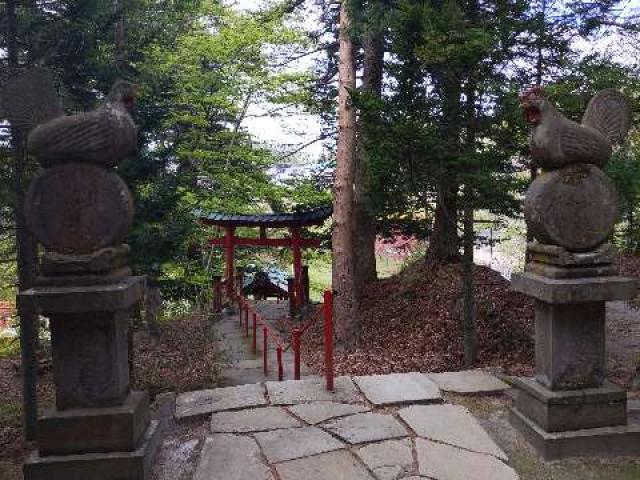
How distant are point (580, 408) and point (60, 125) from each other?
394 cm

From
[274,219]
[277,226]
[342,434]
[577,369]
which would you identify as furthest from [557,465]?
[277,226]

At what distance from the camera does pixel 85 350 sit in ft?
10.6

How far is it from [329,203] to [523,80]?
629 centimetres

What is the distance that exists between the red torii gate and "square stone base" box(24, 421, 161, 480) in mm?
8720

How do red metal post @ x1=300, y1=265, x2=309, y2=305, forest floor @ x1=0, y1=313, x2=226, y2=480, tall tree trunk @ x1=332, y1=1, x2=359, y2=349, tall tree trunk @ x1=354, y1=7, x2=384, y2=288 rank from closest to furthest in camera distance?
forest floor @ x1=0, y1=313, x2=226, y2=480
tall tree trunk @ x1=332, y1=1, x2=359, y2=349
tall tree trunk @ x1=354, y1=7, x2=384, y2=288
red metal post @ x1=300, y1=265, x2=309, y2=305

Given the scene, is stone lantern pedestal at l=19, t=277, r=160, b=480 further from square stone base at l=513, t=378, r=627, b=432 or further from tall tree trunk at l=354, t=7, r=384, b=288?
tall tree trunk at l=354, t=7, r=384, b=288

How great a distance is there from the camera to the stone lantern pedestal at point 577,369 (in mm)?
3389

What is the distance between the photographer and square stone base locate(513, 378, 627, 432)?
136 inches

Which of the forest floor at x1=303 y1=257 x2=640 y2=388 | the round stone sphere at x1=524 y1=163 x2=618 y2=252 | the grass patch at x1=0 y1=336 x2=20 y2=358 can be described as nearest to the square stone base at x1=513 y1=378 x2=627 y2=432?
the round stone sphere at x1=524 y1=163 x2=618 y2=252

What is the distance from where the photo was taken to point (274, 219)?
12062 millimetres

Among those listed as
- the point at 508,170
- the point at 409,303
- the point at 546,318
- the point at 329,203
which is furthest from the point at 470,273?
the point at 329,203

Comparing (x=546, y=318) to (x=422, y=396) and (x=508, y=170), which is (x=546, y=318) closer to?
(x=422, y=396)

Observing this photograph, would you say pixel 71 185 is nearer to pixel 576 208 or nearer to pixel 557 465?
pixel 576 208

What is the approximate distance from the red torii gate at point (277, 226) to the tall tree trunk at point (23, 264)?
6247 millimetres
